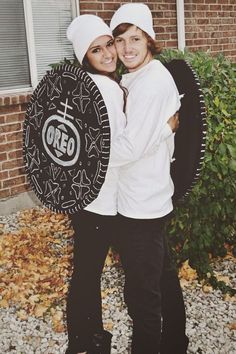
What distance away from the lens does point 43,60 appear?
618cm

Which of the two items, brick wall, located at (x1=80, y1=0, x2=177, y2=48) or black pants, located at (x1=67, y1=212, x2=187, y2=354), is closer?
black pants, located at (x1=67, y1=212, x2=187, y2=354)

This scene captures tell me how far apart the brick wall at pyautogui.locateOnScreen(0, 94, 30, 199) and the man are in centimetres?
346

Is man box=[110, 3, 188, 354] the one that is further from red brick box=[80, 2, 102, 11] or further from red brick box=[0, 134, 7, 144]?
red brick box=[80, 2, 102, 11]

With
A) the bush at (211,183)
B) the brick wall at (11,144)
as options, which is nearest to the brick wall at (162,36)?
the brick wall at (11,144)

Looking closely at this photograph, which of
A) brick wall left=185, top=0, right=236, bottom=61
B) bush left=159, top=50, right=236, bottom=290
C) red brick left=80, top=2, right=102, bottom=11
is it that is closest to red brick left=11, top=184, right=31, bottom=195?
red brick left=80, top=2, right=102, bottom=11

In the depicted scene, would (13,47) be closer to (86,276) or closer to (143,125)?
(86,276)

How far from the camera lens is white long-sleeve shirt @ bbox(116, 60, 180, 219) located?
2.25 metres

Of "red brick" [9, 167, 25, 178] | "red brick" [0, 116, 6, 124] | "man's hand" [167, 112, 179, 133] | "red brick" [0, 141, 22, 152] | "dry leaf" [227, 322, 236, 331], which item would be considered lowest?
"dry leaf" [227, 322, 236, 331]

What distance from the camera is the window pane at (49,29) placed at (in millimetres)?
6059

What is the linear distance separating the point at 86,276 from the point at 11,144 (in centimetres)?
340

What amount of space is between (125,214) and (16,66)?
3.97 m

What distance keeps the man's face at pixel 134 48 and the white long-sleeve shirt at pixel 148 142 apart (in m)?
0.04

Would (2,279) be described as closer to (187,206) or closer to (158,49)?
(187,206)

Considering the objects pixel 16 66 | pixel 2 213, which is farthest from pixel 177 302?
pixel 16 66
